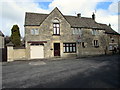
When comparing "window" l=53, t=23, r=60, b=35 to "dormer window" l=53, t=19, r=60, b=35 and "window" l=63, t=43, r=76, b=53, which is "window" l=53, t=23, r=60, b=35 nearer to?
"dormer window" l=53, t=19, r=60, b=35

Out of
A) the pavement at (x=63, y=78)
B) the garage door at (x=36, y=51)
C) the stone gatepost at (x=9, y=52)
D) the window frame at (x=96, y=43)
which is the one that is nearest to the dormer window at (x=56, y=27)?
the garage door at (x=36, y=51)

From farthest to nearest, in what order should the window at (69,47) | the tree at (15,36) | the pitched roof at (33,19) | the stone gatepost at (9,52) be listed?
the tree at (15,36)
the window at (69,47)
the pitched roof at (33,19)
the stone gatepost at (9,52)

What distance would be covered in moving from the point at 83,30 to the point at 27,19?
39.4 ft

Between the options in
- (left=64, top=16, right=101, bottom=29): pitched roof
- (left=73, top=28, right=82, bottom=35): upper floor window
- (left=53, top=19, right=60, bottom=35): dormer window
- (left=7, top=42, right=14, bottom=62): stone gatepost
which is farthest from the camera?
(left=64, top=16, right=101, bottom=29): pitched roof

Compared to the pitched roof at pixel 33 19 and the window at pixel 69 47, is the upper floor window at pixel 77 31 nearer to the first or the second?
the window at pixel 69 47

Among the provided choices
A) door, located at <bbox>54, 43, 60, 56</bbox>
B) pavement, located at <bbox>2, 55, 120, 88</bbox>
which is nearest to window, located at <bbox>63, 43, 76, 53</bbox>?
door, located at <bbox>54, 43, 60, 56</bbox>

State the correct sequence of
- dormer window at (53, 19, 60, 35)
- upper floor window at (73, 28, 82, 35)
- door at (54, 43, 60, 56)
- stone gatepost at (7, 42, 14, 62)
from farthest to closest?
upper floor window at (73, 28, 82, 35) < dormer window at (53, 19, 60, 35) < door at (54, 43, 60, 56) < stone gatepost at (7, 42, 14, 62)

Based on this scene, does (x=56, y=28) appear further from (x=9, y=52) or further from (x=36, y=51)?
(x=9, y=52)

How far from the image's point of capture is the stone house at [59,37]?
2194cm

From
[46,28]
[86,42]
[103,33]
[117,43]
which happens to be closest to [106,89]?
[46,28]

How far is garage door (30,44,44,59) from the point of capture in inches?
848

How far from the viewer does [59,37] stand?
76.9 feet

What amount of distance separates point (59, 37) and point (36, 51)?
534 cm

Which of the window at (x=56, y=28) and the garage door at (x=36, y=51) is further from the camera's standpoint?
the window at (x=56, y=28)
